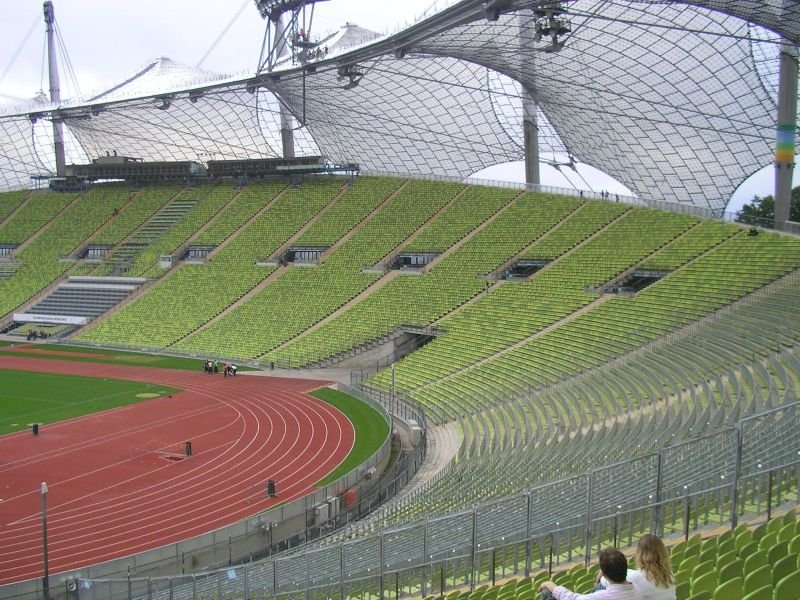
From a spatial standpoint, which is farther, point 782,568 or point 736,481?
point 736,481

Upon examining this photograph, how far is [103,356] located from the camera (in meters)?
44.3

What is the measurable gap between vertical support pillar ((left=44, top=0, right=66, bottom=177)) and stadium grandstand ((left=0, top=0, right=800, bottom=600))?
0.35 m

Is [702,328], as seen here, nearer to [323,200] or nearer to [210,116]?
[323,200]

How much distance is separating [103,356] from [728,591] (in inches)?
1685

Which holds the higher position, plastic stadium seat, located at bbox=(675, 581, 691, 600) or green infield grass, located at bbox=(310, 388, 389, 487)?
plastic stadium seat, located at bbox=(675, 581, 691, 600)

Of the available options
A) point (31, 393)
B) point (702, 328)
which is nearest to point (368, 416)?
point (702, 328)

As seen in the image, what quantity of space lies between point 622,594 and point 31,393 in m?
34.0

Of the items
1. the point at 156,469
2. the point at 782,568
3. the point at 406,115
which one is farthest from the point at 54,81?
the point at 782,568

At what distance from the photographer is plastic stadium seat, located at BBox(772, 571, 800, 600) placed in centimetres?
543

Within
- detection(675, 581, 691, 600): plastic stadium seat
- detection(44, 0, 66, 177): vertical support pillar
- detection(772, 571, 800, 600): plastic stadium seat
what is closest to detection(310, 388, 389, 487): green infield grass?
detection(675, 581, 691, 600): plastic stadium seat

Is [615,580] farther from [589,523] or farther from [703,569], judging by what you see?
[589,523]

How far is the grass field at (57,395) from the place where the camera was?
30.1 metres

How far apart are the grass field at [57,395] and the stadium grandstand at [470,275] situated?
23.9 ft

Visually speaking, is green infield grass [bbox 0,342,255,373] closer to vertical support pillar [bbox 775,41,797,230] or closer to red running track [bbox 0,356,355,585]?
red running track [bbox 0,356,355,585]
